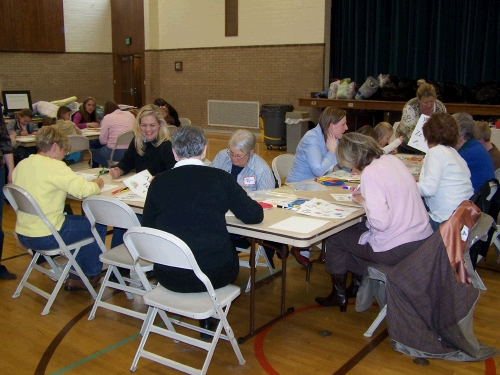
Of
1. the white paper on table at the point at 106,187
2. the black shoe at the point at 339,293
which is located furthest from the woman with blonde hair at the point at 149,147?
the black shoe at the point at 339,293

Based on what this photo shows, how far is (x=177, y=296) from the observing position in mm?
2705

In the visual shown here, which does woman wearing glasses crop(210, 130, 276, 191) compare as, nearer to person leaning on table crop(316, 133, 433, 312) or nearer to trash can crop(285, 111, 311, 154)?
person leaning on table crop(316, 133, 433, 312)

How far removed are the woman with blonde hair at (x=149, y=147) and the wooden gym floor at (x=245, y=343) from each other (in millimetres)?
1087

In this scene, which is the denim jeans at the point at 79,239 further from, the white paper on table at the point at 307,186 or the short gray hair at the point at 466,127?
the short gray hair at the point at 466,127

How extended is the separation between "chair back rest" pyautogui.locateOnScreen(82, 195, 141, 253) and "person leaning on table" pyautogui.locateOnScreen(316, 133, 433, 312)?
129 centimetres

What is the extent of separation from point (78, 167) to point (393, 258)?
4.70m

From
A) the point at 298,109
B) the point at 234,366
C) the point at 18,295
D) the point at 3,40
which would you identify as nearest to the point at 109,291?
the point at 18,295

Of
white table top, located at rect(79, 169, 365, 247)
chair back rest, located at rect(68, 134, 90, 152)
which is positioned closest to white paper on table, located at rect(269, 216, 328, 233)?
white table top, located at rect(79, 169, 365, 247)

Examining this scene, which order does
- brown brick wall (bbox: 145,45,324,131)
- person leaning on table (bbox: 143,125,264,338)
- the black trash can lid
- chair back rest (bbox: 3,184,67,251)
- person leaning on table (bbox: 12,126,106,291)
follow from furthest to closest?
1. brown brick wall (bbox: 145,45,324,131)
2. the black trash can lid
3. person leaning on table (bbox: 12,126,106,291)
4. chair back rest (bbox: 3,184,67,251)
5. person leaning on table (bbox: 143,125,264,338)

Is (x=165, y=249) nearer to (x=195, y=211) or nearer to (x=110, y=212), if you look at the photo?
(x=195, y=211)

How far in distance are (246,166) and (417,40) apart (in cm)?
828

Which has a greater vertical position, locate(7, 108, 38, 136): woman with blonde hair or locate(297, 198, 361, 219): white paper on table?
locate(7, 108, 38, 136): woman with blonde hair

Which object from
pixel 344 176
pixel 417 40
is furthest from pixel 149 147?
pixel 417 40

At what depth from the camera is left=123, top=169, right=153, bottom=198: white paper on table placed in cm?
368
